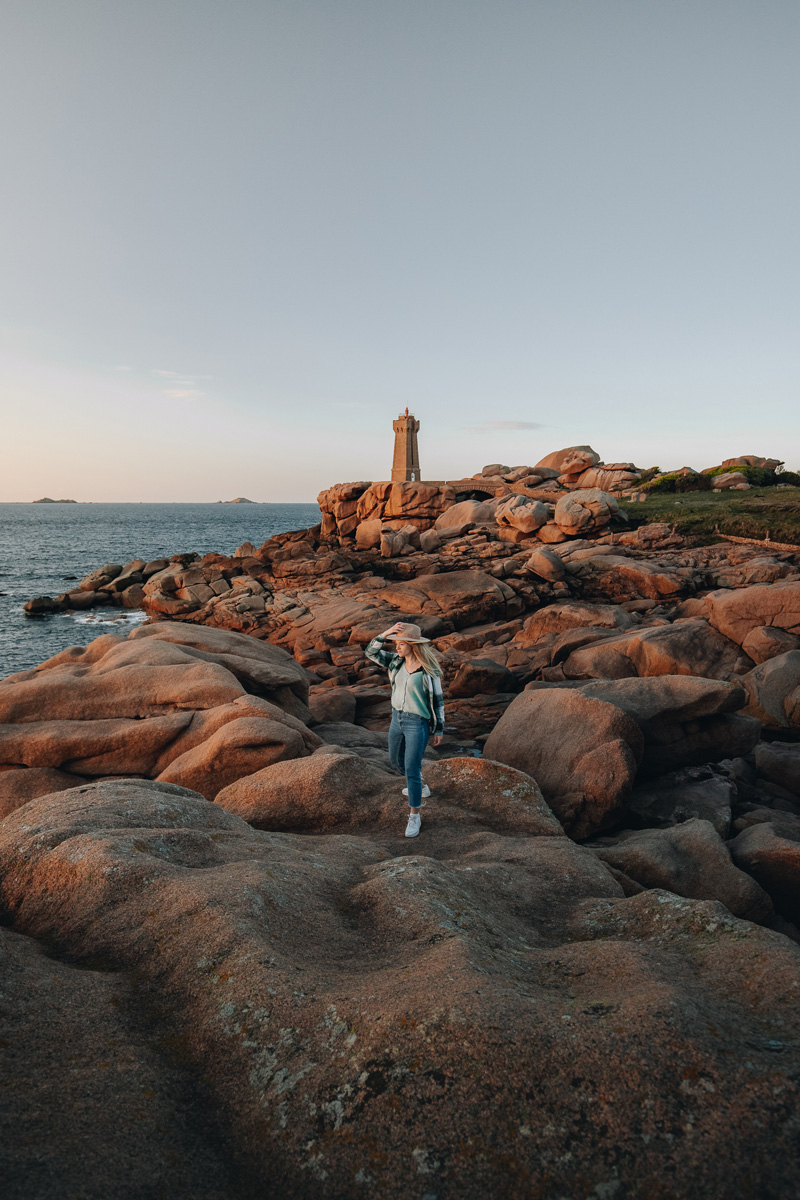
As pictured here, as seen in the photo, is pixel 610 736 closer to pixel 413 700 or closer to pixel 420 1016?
pixel 413 700

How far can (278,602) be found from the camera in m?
41.6

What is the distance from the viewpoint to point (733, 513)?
40688mm

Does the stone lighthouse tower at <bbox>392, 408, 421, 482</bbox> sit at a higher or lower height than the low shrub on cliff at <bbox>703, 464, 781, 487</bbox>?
higher

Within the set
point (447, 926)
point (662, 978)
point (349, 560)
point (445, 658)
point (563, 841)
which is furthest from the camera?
point (349, 560)

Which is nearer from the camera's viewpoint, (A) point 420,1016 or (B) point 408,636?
(A) point 420,1016

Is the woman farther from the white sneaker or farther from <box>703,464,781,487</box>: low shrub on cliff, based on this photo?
<box>703,464,781,487</box>: low shrub on cliff

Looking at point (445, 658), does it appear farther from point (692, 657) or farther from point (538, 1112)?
point (538, 1112)

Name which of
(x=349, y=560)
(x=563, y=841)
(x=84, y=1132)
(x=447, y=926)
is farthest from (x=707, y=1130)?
(x=349, y=560)

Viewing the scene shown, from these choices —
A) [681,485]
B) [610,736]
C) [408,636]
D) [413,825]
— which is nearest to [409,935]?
[413,825]

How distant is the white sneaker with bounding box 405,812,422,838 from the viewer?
8359 mm

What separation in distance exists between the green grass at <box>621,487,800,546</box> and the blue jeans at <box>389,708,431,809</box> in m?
32.6

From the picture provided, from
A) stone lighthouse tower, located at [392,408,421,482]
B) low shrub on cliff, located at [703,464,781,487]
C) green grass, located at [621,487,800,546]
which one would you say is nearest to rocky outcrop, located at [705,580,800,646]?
green grass, located at [621,487,800,546]

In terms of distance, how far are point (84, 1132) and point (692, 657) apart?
61.6 ft

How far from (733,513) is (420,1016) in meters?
43.2
